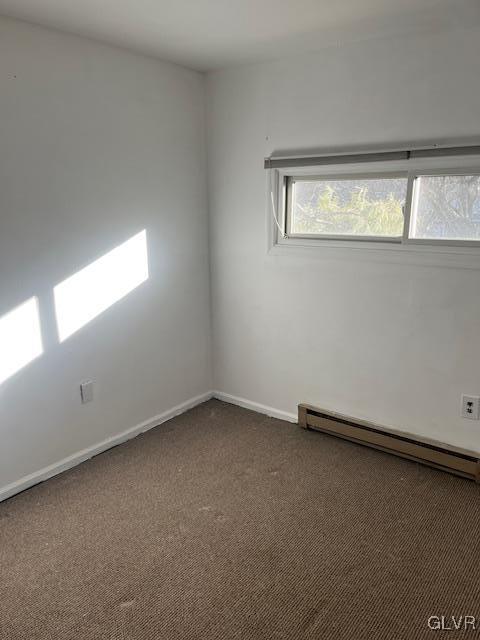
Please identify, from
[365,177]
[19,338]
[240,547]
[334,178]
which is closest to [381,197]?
[365,177]

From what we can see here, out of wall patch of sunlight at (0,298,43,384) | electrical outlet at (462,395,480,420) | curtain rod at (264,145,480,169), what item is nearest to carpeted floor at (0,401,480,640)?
electrical outlet at (462,395,480,420)

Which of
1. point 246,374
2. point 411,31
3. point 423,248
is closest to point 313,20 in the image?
point 411,31

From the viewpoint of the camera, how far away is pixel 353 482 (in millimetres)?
2447

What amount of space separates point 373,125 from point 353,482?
1860 mm

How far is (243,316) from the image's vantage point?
3.23 m

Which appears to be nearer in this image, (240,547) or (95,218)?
(240,547)

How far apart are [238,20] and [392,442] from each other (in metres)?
2.27

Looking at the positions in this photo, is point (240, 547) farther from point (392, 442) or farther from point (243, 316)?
point (243, 316)

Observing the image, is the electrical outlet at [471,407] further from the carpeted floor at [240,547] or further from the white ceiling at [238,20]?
the white ceiling at [238,20]

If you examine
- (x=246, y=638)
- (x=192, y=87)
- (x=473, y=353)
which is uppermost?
(x=192, y=87)

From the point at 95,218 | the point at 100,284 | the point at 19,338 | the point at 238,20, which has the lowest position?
the point at 19,338

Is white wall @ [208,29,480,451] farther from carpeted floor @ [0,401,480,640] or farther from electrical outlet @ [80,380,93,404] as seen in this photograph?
electrical outlet @ [80,380,93,404]

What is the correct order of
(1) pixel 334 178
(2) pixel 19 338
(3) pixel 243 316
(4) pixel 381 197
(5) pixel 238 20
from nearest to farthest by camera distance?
(5) pixel 238 20 → (2) pixel 19 338 → (4) pixel 381 197 → (1) pixel 334 178 → (3) pixel 243 316

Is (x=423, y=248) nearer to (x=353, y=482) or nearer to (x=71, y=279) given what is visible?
(x=353, y=482)
